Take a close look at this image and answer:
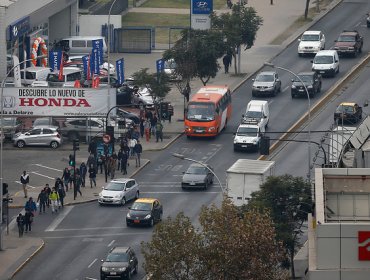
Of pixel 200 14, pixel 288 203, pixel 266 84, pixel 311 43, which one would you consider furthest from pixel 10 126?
pixel 288 203

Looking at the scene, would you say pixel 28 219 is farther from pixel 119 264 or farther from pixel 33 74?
pixel 33 74

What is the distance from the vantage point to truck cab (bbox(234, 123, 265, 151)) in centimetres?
9481

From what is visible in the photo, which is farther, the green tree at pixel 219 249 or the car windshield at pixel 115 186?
the car windshield at pixel 115 186

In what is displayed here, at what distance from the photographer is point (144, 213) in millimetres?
80938

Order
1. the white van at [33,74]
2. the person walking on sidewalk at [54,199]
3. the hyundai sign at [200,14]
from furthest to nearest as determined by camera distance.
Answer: the hyundai sign at [200,14], the white van at [33,74], the person walking on sidewalk at [54,199]

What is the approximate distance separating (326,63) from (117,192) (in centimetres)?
3060

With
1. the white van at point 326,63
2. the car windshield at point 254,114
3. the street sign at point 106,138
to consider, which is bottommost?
the street sign at point 106,138

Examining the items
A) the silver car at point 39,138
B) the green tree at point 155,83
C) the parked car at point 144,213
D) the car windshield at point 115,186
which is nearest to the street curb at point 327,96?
the green tree at point 155,83

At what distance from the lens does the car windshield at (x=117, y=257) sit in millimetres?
72250

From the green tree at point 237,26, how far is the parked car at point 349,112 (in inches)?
526

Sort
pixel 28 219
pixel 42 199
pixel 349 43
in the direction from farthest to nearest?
pixel 349 43, pixel 42 199, pixel 28 219

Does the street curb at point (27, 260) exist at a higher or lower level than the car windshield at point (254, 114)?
lower

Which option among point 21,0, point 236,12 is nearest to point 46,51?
point 21,0

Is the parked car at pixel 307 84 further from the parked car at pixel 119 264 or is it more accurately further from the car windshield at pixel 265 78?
the parked car at pixel 119 264
